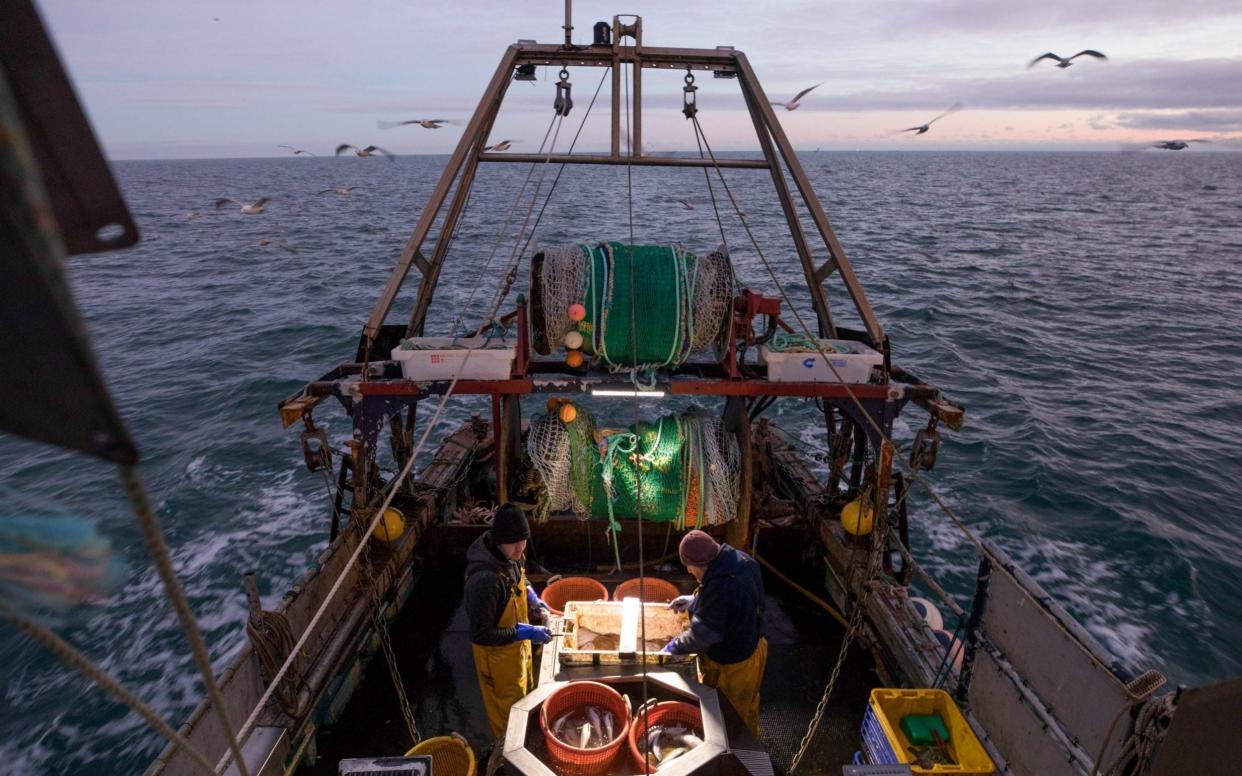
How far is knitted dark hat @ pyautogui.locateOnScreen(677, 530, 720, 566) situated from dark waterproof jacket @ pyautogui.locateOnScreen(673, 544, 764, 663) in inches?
2.9

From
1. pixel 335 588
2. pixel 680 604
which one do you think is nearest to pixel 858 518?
pixel 680 604

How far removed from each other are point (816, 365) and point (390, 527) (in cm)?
484

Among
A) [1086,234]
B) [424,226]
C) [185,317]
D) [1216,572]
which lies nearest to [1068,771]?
[424,226]

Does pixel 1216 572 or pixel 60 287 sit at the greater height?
pixel 60 287

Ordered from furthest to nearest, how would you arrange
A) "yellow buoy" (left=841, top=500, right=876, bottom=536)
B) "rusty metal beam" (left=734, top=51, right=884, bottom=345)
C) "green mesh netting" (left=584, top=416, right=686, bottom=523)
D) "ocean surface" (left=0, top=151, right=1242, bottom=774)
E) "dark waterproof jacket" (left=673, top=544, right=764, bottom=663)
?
"ocean surface" (left=0, top=151, right=1242, bottom=774) < "rusty metal beam" (left=734, top=51, right=884, bottom=345) < "yellow buoy" (left=841, top=500, right=876, bottom=536) < "green mesh netting" (left=584, top=416, right=686, bottom=523) < "dark waterproof jacket" (left=673, top=544, right=764, bottom=663)

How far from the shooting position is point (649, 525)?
814cm

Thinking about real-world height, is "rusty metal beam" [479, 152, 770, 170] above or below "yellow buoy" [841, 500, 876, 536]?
above

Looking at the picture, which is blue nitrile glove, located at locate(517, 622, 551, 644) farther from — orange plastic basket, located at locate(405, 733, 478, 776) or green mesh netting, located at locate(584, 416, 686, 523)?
green mesh netting, located at locate(584, 416, 686, 523)

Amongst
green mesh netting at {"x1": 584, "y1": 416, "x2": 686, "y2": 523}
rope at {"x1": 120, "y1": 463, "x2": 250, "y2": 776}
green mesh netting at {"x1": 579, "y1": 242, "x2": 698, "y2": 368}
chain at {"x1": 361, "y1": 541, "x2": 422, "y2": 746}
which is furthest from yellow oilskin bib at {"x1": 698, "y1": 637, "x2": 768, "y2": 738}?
rope at {"x1": 120, "y1": 463, "x2": 250, "y2": 776}

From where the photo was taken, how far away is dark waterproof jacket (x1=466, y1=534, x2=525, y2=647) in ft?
15.9

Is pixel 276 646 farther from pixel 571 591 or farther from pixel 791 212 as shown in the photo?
pixel 791 212

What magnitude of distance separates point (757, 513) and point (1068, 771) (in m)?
4.76

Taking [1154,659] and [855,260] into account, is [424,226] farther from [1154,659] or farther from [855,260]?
[855,260]

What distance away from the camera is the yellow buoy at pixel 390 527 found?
7191 millimetres
